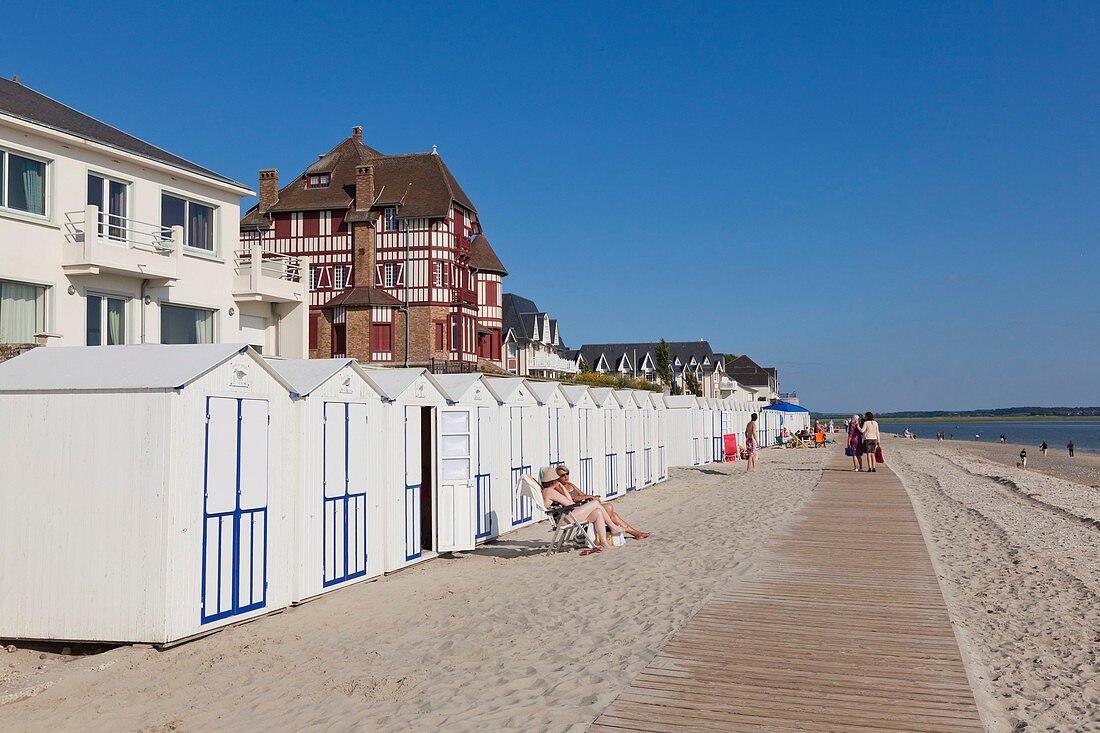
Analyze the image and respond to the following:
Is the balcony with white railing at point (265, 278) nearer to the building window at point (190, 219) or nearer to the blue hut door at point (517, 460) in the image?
the building window at point (190, 219)

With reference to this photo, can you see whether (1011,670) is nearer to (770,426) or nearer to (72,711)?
(72,711)

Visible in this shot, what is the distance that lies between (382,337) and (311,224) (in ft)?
22.3

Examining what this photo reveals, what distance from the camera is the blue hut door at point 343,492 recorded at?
8906 mm

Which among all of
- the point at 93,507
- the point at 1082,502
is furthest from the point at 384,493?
the point at 1082,502

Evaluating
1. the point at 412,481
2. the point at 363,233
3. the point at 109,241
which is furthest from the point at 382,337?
the point at 412,481

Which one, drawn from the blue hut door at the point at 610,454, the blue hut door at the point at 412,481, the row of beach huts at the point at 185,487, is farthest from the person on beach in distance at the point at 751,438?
the row of beach huts at the point at 185,487

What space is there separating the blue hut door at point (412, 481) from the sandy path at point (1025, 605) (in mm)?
5823

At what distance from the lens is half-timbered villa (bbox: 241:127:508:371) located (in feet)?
131

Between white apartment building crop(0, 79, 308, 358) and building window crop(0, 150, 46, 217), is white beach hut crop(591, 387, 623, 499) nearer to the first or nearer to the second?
white apartment building crop(0, 79, 308, 358)

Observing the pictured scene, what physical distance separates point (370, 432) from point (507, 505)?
4022mm

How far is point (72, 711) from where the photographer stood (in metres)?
5.72

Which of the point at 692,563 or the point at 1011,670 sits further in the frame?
the point at 692,563

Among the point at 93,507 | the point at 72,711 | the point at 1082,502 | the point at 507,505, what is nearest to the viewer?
the point at 72,711

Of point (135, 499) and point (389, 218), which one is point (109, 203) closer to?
point (135, 499)
